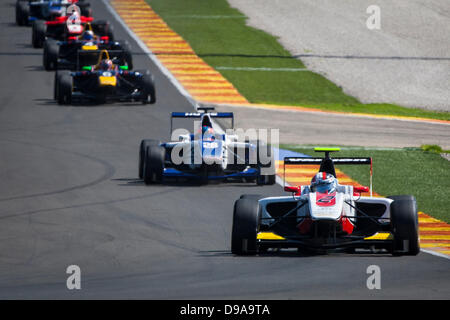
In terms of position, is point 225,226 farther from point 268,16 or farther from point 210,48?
point 268,16

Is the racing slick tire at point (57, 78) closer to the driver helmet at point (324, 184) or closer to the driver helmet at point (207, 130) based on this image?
the driver helmet at point (207, 130)

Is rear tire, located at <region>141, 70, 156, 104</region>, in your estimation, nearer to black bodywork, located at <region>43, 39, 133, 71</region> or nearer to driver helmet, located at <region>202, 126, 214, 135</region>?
black bodywork, located at <region>43, 39, 133, 71</region>

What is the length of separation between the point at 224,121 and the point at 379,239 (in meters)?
16.3

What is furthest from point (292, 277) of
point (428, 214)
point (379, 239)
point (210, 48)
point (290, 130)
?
point (210, 48)

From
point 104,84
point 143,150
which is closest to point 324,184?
point 143,150

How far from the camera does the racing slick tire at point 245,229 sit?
15.8 m

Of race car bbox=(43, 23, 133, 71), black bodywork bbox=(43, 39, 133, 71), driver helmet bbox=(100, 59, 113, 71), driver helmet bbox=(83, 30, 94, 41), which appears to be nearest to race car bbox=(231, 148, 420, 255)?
driver helmet bbox=(100, 59, 113, 71)

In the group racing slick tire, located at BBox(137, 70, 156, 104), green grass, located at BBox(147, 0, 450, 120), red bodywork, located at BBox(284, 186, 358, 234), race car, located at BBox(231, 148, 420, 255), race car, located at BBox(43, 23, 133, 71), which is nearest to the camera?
race car, located at BBox(231, 148, 420, 255)

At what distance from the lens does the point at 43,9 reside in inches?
1864

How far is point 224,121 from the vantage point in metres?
31.9

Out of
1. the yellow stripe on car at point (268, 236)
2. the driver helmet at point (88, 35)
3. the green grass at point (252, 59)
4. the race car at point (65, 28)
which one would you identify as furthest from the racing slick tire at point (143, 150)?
the race car at point (65, 28)

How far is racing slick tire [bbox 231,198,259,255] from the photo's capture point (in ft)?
51.7

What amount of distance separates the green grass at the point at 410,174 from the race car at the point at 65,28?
14.4m

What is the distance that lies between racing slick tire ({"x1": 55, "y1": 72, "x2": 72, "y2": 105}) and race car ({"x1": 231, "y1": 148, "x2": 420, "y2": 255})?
1701cm
